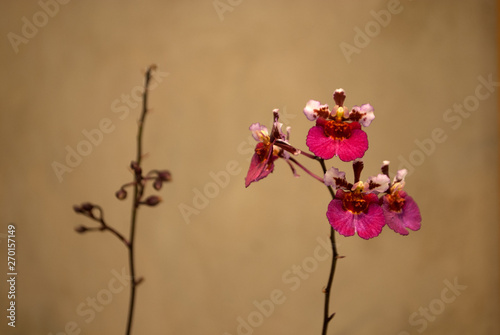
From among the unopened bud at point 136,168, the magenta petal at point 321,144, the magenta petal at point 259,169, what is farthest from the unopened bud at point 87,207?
the magenta petal at point 321,144

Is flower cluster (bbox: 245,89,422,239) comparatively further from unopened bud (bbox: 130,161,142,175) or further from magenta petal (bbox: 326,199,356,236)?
unopened bud (bbox: 130,161,142,175)

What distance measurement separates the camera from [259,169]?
1.96 feet

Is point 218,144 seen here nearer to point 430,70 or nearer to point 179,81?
point 179,81

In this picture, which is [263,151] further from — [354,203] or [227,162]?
[227,162]

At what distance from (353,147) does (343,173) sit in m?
0.04

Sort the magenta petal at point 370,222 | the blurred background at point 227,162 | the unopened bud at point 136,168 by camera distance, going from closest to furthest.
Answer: the magenta petal at point 370,222 → the unopened bud at point 136,168 → the blurred background at point 227,162

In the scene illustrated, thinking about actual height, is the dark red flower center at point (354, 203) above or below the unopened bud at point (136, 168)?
below

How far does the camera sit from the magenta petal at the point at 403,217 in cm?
60

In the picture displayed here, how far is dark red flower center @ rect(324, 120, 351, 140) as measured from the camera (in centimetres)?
59

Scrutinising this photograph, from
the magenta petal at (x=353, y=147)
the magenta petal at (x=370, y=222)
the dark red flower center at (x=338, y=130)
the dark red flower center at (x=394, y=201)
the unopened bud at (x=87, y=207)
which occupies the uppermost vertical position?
the dark red flower center at (x=338, y=130)

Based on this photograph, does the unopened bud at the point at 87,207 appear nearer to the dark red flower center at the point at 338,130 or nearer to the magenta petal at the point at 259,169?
the magenta petal at the point at 259,169

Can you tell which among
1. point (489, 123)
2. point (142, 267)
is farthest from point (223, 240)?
point (489, 123)

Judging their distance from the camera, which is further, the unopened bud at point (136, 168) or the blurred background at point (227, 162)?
the blurred background at point (227, 162)

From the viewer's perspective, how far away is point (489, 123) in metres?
1.26
